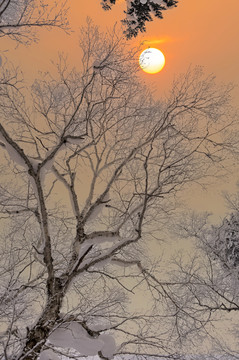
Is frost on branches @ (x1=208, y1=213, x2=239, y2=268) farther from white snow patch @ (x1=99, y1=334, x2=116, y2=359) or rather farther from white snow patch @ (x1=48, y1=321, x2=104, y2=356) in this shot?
white snow patch @ (x1=48, y1=321, x2=104, y2=356)

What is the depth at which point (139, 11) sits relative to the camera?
301 inches

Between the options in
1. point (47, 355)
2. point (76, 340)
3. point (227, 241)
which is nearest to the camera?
point (76, 340)

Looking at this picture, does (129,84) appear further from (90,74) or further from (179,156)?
(179,156)

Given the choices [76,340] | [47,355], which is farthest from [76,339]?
[47,355]

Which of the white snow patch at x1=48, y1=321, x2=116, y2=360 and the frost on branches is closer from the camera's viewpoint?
the white snow patch at x1=48, y1=321, x2=116, y2=360

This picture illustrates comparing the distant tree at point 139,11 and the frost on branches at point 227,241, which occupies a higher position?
the distant tree at point 139,11

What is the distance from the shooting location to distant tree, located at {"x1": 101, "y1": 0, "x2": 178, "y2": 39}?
7.40m

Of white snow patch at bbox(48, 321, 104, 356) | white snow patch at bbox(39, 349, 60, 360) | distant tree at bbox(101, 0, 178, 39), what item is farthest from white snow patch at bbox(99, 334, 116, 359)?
distant tree at bbox(101, 0, 178, 39)

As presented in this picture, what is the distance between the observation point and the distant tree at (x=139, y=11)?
7397mm

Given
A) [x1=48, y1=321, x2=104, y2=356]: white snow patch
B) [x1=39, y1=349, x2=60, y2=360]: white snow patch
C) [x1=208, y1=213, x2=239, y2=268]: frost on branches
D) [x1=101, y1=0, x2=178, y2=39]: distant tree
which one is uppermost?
[x1=101, y1=0, x2=178, y2=39]: distant tree

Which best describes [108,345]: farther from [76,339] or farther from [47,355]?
[47,355]

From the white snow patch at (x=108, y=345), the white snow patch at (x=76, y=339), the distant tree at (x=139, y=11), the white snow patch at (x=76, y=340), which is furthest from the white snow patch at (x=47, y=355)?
the distant tree at (x=139, y=11)

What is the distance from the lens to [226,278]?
1340 centimetres

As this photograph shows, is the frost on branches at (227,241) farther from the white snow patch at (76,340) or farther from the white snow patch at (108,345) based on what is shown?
the white snow patch at (76,340)
